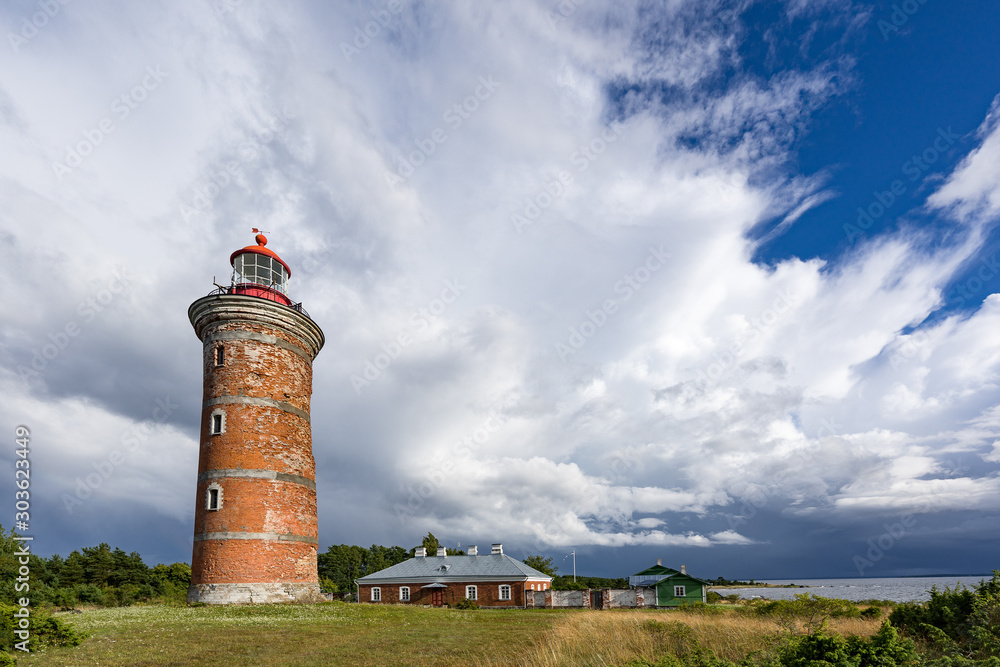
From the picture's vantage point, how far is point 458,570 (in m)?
46.3

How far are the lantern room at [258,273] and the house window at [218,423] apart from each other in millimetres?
6165

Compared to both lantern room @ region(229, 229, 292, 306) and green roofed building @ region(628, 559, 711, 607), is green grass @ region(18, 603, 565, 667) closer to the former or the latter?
lantern room @ region(229, 229, 292, 306)

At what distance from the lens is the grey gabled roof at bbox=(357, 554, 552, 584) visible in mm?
44906

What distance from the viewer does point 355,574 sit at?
82812mm

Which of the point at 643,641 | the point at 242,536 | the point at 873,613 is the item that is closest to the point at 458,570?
the point at 242,536

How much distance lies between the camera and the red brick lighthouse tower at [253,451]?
24.2 m

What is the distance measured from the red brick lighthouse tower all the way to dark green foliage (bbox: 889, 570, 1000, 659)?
23.3 meters

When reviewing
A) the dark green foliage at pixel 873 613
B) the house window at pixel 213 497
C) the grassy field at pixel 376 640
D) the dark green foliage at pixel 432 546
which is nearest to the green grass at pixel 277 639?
the grassy field at pixel 376 640

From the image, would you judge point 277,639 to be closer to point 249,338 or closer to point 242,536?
point 242,536

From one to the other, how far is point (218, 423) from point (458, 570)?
27878 millimetres

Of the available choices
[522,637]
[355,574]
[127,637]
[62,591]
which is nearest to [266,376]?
[127,637]

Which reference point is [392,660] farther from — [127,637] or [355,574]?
[355,574]

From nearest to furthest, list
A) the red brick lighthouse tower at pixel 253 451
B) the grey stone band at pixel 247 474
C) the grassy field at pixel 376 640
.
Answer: the grassy field at pixel 376 640
the red brick lighthouse tower at pixel 253 451
the grey stone band at pixel 247 474

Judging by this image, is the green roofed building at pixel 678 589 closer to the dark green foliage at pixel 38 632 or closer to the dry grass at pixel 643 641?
the dry grass at pixel 643 641
